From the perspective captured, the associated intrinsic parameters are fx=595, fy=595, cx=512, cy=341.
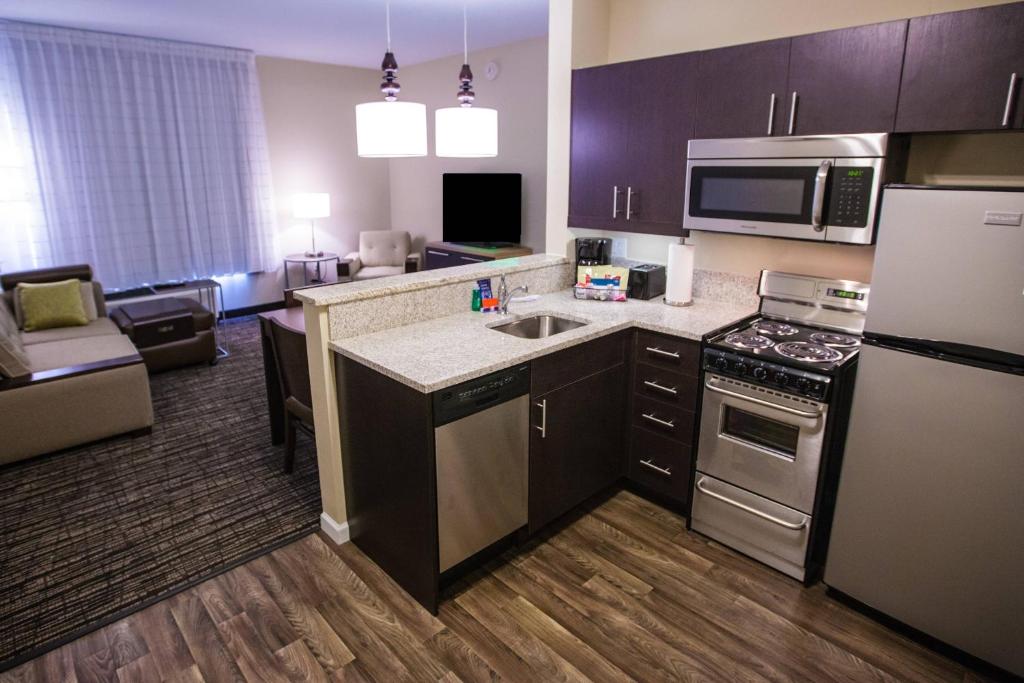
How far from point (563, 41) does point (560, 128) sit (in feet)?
1.41

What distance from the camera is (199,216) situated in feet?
19.1

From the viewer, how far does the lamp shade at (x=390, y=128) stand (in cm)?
203

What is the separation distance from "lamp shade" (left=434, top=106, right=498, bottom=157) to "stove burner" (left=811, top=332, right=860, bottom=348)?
5.14ft

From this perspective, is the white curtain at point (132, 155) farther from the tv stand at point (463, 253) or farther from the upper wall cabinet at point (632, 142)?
the upper wall cabinet at point (632, 142)

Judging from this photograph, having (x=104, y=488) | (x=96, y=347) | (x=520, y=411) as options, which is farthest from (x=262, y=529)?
(x=96, y=347)

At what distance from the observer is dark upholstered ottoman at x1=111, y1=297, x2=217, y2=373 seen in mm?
4555

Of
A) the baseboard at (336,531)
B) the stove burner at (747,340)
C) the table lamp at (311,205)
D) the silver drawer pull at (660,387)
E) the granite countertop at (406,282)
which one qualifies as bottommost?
the baseboard at (336,531)

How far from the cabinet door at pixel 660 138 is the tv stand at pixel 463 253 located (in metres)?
2.77

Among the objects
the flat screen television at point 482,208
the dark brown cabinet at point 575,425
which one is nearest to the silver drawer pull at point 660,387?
the dark brown cabinet at point 575,425

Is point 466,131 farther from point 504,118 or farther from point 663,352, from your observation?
point 504,118

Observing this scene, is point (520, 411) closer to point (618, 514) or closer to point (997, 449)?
point (618, 514)

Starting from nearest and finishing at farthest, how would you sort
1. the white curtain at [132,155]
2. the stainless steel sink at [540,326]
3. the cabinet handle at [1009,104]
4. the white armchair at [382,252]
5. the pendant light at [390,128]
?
the cabinet handle at [1009,104]
the pendant light at [390,128]
the stainless steel sink at [540,326]
the white curtain at [132,155]
the white armchair at [382,252]

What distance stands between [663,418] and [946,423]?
1104 mm

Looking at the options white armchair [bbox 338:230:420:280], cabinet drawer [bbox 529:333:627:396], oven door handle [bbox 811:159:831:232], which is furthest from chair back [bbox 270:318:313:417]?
white armchair [bbox 338:230:420:280]
